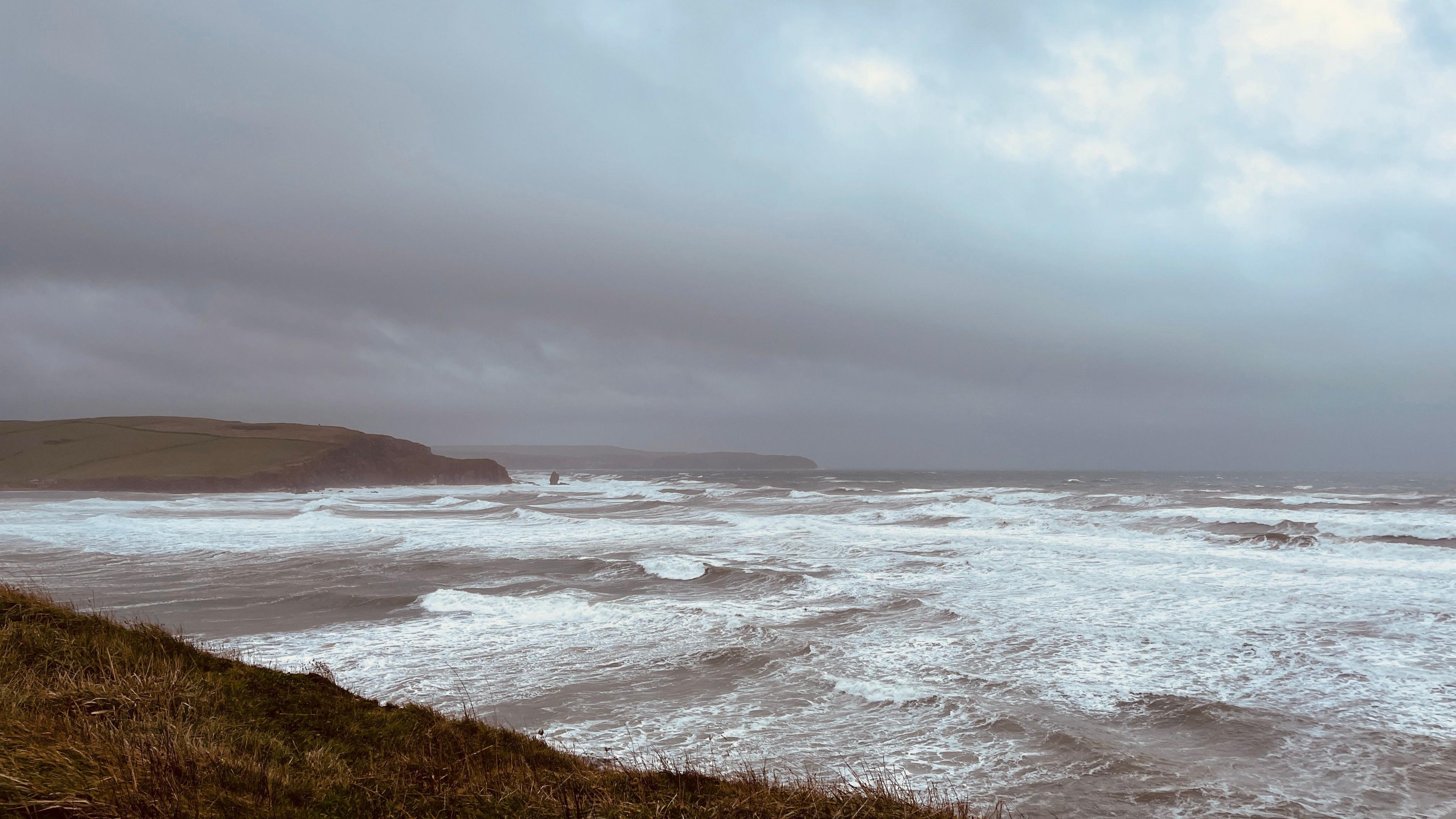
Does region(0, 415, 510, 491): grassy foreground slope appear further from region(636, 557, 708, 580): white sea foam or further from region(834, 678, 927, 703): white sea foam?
region(834, 678, 927, 703): white sea foam

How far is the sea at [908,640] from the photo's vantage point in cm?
696

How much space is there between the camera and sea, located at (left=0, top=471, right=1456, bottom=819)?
6.96 m

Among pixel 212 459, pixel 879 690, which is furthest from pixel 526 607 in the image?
pixel 212 459

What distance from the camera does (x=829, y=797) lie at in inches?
193

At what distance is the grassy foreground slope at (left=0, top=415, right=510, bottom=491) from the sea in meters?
59.1

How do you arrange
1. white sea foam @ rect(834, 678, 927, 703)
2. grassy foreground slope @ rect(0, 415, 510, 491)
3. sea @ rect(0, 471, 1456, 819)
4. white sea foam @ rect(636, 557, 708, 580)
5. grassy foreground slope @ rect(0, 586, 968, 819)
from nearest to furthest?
grassy foreground slope @ rect(0, 586, 968, 819) < sea @ rect(0, 471, 1456, 819) < white sea foam @ rect(834, 678, 927, 703) < white sea foam @ rect(636, 557, 708, 580) < grassy foreground slope @ rect(0, 415, 510, 491)

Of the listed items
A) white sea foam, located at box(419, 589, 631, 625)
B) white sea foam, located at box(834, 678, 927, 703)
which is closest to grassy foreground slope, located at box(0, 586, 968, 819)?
white sea foam, located at box(834, 678, 927, 703)

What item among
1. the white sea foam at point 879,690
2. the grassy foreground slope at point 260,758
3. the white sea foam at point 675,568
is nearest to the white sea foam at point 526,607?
the white sea foam at point 675,568

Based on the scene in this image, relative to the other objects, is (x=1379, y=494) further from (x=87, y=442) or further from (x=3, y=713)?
(x=87, y=442)

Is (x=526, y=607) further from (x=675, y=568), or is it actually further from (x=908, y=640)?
(x=908, y=640)

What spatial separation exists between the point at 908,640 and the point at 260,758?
366 inches

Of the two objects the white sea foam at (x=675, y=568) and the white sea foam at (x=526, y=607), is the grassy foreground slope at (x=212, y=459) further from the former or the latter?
the white sea foam at (x=526, y=607)

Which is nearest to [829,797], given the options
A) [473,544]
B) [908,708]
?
[908,708]

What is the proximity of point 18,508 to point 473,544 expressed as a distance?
34.3 meters
